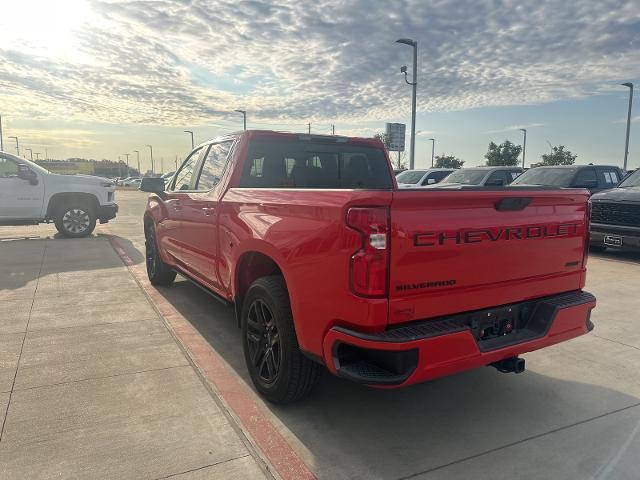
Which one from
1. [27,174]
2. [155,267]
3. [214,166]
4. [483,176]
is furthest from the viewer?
[483,176]

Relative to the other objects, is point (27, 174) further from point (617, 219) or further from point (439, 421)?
point (617, 219)

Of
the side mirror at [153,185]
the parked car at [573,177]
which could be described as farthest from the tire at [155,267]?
the parked car at [573,177]

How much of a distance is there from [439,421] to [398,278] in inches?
48.8

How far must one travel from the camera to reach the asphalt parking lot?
2.59 m

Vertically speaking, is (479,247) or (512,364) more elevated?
(479,247)

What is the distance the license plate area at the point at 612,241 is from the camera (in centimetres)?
842

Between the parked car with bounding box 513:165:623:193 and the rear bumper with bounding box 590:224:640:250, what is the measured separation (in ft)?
6.92

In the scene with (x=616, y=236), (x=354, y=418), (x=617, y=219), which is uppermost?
(x=617, y=219)

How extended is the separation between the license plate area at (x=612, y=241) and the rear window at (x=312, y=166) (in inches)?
234

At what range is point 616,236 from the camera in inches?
334

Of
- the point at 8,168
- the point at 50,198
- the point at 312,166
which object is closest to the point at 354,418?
the point at 312,166

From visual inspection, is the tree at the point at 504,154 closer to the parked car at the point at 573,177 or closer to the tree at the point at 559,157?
the tree at the point at 559,157

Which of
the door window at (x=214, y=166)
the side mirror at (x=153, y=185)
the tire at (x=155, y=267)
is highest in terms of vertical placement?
the door window at (x=214, y=166)

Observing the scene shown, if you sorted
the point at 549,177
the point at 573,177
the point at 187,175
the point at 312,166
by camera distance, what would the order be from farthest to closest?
1. the point at 549,177
2. the point at 573,177
3. the point at 187,175
4. the point at 312,166
